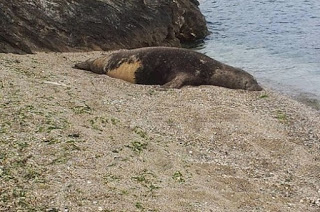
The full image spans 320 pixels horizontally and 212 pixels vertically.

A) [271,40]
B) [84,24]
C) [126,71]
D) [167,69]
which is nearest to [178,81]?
[167,69]

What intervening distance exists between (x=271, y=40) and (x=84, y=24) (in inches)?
292

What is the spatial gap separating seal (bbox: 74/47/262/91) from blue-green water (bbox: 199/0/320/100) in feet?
5.42

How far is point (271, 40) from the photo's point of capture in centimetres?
1688

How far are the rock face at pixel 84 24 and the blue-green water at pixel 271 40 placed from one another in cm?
216

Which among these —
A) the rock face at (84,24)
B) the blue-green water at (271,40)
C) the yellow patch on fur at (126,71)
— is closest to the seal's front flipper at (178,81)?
the yellow patch on fur at (126,71)

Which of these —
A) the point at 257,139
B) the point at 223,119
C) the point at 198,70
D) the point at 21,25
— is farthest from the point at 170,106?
the point at 21,25

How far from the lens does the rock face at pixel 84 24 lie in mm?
11008

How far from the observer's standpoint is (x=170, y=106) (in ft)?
26.4

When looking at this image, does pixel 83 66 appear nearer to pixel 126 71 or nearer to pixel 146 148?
pixel 126 71

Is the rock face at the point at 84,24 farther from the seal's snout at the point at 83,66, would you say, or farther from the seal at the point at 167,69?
the seal at the point at 167,69

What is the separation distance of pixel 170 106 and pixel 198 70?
2.41m

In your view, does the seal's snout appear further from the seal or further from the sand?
the sand

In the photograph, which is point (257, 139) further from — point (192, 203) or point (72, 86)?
point (72, 86)

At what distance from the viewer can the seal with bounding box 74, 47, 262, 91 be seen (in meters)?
10.1
